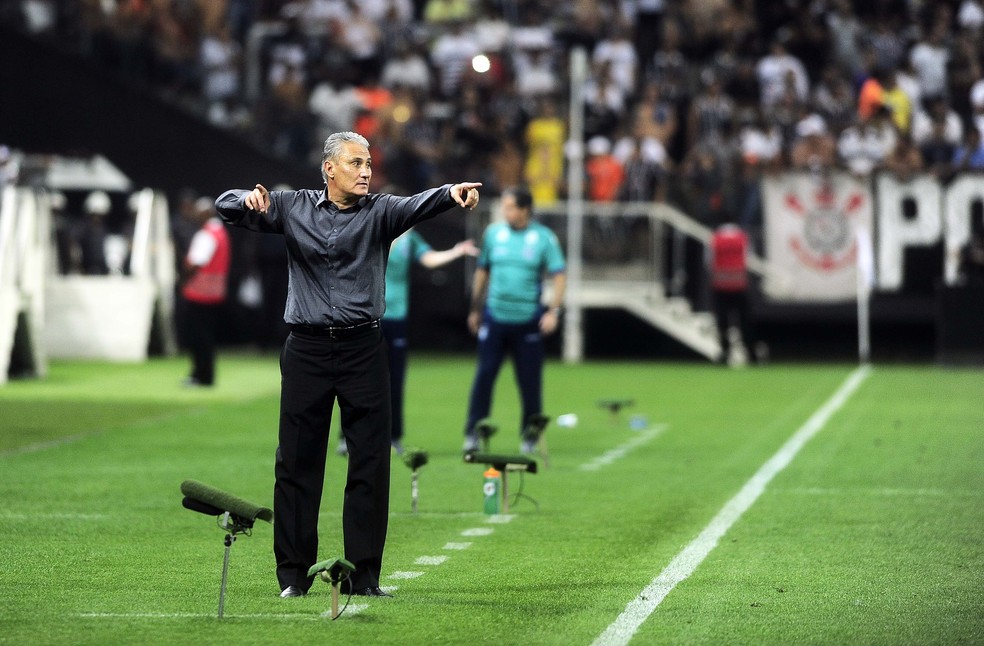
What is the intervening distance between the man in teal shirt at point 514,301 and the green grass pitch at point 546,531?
622 millimetres

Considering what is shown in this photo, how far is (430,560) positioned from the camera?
945 cm

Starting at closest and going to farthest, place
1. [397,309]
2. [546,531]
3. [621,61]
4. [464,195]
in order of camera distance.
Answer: [464,195]
[546,531]
[397,309]
[621,61]

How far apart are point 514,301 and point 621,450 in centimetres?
159

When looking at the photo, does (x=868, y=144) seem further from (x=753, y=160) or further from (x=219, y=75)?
(x=219, y=75)

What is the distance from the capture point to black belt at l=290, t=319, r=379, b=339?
825 centimetres

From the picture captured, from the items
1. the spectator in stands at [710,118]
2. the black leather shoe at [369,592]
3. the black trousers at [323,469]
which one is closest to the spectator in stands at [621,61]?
the spectator in stands at [710,118]

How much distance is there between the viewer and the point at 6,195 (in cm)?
2416

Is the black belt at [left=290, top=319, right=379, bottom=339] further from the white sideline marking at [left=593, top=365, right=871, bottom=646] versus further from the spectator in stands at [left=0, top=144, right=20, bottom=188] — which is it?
the spectator in stands at [left=0, top=144, right=20, bottom=188]

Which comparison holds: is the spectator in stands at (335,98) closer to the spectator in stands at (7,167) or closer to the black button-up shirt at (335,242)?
the spectator in stands at (7,167)

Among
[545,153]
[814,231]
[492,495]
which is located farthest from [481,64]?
[492,495]

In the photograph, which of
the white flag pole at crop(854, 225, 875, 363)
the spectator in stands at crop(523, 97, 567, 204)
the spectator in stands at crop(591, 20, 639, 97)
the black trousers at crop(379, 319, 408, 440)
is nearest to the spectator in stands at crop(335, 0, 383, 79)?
the spectator in stands at crop(523, 97, 567, 204)

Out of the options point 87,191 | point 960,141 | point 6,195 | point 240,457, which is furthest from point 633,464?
point 87,191

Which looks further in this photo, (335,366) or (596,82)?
(596,82)

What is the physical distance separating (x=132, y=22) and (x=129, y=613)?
20.1 m
